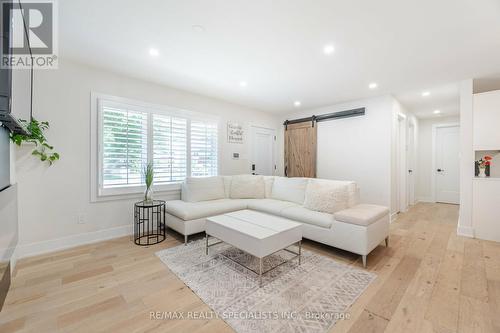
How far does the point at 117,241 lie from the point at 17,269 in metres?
0.97

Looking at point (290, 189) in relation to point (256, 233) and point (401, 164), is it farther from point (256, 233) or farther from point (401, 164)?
point (401, 164)

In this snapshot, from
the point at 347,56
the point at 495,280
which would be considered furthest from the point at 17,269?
the point at 495,280

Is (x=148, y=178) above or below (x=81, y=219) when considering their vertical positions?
above

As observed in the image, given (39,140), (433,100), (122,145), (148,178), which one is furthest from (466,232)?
(39,140)

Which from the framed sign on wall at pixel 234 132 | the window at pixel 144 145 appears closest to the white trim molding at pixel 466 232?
the framed sign on wall at pixel 234 132

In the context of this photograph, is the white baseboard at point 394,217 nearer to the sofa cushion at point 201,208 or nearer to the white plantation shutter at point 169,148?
the sofa cushion at point 201,208

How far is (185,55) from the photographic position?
263cm

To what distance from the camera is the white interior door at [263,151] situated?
5.34 metres

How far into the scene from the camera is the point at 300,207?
3.30 m

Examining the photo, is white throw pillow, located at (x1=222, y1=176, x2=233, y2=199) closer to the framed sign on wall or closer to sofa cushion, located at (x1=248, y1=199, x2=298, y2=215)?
sofa cushion, located at (x1=248, y1=199, x2=298, y2=215)

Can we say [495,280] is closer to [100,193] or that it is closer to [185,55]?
[185,55]

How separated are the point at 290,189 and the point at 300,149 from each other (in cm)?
187

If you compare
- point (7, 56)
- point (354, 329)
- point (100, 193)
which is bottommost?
point (354, 329)
